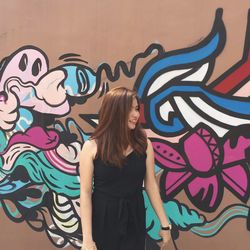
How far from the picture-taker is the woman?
2.60 metres

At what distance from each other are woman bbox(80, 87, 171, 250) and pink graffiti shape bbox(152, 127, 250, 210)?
2.08 feet

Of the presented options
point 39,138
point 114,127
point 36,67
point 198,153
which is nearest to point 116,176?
point 114,127

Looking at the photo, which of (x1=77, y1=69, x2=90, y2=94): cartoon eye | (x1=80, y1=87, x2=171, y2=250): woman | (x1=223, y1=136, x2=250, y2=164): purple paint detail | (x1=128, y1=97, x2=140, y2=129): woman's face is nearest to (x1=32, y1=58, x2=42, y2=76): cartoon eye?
(x1=77, y1=69, x2=90, y2=94): cartoon eye

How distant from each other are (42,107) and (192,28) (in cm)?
148

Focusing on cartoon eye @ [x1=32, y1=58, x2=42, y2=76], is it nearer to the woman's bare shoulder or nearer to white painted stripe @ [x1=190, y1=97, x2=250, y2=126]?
the woman's bare shoulder

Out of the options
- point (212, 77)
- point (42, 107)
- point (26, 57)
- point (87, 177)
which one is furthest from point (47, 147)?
point (212, 77)

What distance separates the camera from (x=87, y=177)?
104 inches

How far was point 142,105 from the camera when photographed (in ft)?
11.2

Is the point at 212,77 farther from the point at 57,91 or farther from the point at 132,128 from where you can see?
the point at 57,91

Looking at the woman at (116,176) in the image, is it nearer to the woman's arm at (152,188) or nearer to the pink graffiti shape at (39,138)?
the woman's arm at (152,188)

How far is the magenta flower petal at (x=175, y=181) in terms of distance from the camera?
338 cm

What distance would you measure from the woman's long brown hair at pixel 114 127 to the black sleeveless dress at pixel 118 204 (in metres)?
0.06

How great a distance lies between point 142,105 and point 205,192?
905 millimetres

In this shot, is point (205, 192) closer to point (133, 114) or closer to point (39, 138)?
point (133, 114)
